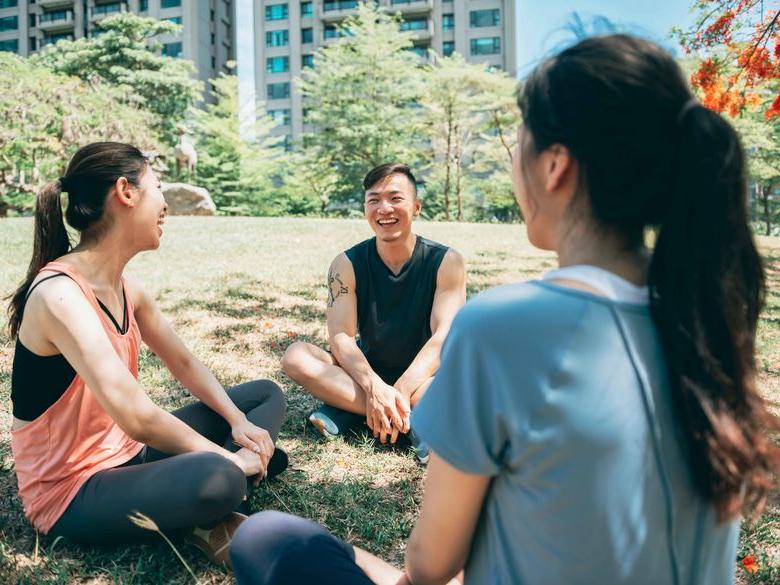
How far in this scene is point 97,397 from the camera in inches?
85.4

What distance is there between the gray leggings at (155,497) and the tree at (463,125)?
2396 cm

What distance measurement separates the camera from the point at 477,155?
3034 cm

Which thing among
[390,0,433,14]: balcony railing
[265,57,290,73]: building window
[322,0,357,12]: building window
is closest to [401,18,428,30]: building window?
[390,0,433,14]: balcony railing

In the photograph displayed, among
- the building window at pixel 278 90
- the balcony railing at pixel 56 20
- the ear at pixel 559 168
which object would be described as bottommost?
the ear at pixel 559 168

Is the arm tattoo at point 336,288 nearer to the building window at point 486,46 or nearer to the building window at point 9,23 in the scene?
the building window at point 486,46

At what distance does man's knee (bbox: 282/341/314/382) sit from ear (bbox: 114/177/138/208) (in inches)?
61.0

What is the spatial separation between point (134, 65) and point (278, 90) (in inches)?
820

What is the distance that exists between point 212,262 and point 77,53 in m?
24.9

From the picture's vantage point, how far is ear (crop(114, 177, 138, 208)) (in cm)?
239

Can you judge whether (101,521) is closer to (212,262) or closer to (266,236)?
(212,262)

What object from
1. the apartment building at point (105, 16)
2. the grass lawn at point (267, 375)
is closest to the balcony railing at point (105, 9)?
the apartment building at point (105, 16)

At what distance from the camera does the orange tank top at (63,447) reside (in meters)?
2.29

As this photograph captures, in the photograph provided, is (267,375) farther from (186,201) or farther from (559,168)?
(186,201)

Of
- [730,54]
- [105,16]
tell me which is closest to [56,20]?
[105,16]
